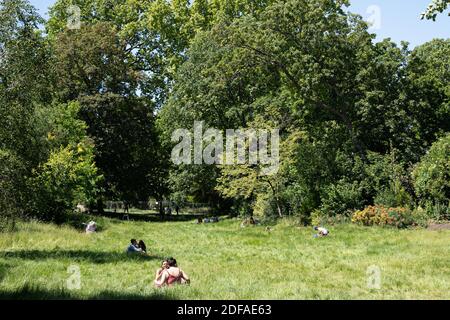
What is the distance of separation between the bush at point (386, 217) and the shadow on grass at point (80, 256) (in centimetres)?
1316

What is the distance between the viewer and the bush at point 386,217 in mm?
25484

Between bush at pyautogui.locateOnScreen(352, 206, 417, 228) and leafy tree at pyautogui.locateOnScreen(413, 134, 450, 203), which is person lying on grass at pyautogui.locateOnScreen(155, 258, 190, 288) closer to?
bush at pyautogui.locateOnScreen(352, 206, 417, 228)

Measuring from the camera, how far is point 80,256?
17.4m

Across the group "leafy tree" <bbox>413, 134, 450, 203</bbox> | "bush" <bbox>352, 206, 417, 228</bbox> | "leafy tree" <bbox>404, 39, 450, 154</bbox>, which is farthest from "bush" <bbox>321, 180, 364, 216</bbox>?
"leafy tree" <bbox>404, 39, 450, 154</bbox>

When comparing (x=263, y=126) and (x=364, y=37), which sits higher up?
(x=364, y=37)

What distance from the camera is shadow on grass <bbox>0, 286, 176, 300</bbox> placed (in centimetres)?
1023

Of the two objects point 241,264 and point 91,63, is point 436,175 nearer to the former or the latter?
point 241,264

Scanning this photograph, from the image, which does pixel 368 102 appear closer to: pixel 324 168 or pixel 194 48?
pixel 324 168

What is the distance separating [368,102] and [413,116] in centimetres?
317
